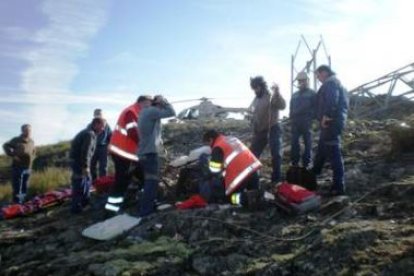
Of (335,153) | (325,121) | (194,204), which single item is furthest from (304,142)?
(194,204)

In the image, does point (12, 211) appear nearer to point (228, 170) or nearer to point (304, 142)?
point (228, 170)

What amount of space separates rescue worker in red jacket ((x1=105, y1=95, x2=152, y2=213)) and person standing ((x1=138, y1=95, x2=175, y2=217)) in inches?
25.3

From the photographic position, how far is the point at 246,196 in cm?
954

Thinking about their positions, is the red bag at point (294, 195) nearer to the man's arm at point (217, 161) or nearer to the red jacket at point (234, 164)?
the red jacket at point (234, 164)

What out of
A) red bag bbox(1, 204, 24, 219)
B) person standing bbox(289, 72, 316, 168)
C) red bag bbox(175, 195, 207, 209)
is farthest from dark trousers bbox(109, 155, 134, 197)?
person standing bbox(289, 72, 316, 168)

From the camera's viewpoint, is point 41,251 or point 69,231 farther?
point 69,231

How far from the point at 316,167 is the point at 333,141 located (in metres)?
0.96

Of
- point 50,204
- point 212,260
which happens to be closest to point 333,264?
point 212,260

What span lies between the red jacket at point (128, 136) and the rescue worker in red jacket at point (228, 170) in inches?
55.9

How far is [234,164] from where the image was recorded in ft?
32.4

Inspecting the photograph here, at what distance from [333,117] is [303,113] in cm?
159

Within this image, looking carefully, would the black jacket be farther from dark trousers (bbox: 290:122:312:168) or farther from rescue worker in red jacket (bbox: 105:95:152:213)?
dark trousers (bbox: 290:122:312:168)

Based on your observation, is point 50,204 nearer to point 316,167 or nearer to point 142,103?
point 142,103

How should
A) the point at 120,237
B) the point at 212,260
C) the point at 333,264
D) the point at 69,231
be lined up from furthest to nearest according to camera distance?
the point at 69,231 < the point at 120,237 < the point at 212,260 < the point at 333,264
